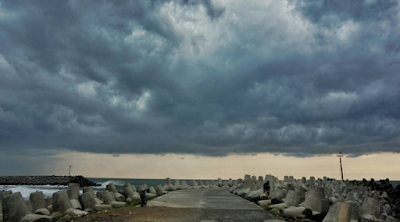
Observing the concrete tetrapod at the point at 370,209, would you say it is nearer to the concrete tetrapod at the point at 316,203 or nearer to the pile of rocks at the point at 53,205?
the concrete tetrapod at the point at 316,203

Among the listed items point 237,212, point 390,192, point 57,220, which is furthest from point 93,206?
point 390,192

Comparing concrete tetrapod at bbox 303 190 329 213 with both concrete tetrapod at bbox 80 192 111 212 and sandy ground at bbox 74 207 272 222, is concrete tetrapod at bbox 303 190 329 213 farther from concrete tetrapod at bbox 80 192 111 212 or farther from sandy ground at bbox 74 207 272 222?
concrete tetrapod at bbox 80 192 111 212

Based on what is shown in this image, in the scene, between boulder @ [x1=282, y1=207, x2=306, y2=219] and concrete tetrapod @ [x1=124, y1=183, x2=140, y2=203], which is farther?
concrete tetrapod @ [x1=124, y1=183, x2=140, y2=203]

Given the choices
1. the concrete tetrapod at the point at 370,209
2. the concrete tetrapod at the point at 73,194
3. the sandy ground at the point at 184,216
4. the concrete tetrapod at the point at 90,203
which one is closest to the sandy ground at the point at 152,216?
the sandy ground at the point at 184,216

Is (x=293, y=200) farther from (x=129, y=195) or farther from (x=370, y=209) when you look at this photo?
(x=129, y=195)

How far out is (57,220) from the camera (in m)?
10.0

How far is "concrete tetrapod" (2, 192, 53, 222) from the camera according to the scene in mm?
9694

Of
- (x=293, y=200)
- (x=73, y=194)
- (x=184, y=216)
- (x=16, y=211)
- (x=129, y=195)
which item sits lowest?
(x=184, y=216)

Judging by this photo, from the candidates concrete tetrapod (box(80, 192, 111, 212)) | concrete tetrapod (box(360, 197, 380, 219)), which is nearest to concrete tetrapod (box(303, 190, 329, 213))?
concrete tetrapod (box(360, 197, 380, 219))

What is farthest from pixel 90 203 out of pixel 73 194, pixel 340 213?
pixel 340 213

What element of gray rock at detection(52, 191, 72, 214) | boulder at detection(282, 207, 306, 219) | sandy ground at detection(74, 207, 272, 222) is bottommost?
sandy ground at detection(74, 207, 272, 222)

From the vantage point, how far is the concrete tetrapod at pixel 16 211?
969 centimetres

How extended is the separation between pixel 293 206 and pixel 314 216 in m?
1.36

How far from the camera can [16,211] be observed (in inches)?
388
